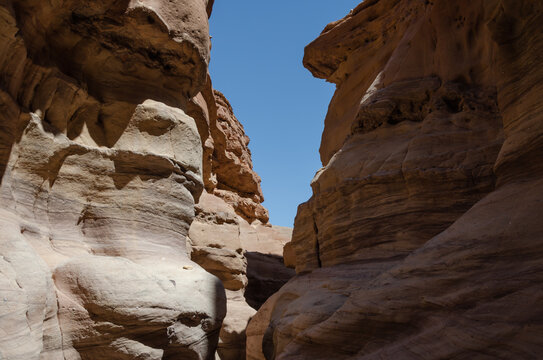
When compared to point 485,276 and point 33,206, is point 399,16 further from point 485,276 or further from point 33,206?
point 33,206

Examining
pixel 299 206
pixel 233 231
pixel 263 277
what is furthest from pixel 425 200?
pixel 263 277

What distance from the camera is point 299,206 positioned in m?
8.03

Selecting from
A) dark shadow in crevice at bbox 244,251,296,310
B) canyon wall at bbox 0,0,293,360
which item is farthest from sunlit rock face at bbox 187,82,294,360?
canyon wall at bbox 0,0,293,360

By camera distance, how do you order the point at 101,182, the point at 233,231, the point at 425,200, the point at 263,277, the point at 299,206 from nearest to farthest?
the point at 425,200
the point at 101,182
the point at 299,206
the point at 233,231
the point at 263,277

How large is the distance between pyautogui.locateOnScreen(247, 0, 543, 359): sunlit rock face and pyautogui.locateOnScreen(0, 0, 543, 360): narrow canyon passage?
22 mm

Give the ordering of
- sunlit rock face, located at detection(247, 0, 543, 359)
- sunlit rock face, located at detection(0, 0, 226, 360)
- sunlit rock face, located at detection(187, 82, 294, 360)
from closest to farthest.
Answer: sunlit rock face, located at detection(247, 0, 543, 359) < sunlit rock face, located at detection(0, 0, 226, 360) < sunlit rock face, located at detection(187, 82, 294, 360)

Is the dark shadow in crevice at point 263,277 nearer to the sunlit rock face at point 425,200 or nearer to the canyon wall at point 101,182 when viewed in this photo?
the sunlit rock face at point 425,200

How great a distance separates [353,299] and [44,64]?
4948mm

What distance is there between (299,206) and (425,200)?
3003mm

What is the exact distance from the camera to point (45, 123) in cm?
519

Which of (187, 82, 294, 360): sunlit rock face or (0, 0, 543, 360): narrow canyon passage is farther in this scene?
(187, 82, 294, 360): sunlit rock face

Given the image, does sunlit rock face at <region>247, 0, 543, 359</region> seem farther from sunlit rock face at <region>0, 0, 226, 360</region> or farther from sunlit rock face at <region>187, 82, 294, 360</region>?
sunlit rock face at <region>187, 82, 294, 360</region>

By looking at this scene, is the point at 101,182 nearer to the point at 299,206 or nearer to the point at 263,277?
the point at 299,206

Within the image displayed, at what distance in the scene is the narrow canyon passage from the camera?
139 inches
